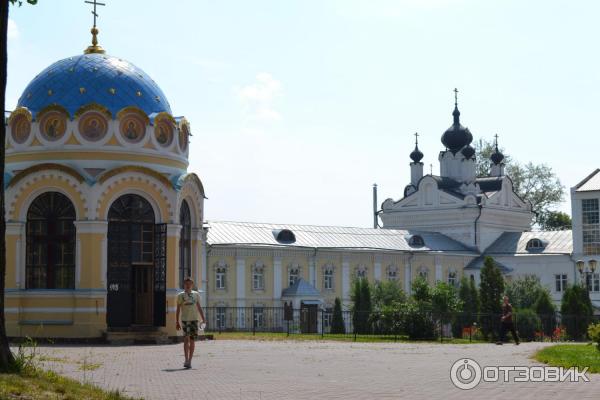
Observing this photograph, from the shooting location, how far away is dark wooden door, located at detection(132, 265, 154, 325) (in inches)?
1093

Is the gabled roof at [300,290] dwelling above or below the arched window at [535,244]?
below

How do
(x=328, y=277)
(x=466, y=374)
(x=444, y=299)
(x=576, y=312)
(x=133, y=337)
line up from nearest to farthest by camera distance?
(x=466, y=374) → (x=133, y=337) → (x=576, y=312) → (x=444, y=299) → (x=328, y=277)

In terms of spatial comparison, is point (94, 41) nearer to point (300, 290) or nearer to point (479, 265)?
point (300, 290)

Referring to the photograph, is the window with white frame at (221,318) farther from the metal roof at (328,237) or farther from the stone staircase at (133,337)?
the stone staircase at (133,337)

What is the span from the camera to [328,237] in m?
59.1

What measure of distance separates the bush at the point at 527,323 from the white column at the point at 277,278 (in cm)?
2005

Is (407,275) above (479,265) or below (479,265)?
below

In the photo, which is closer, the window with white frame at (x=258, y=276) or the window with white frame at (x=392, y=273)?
the window with white frame at (x=258, y=276)

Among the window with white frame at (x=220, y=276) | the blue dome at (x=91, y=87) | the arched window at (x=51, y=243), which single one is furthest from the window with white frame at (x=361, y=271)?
the arched window at (x=51, y=243)

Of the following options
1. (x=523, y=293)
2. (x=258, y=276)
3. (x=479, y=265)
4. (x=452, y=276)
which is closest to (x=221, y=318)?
(x=258, y=276)

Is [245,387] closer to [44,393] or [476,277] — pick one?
[44,393]

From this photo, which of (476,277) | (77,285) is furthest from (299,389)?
(476,277)

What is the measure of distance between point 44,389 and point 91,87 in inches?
645

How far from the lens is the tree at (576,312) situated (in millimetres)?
37844
